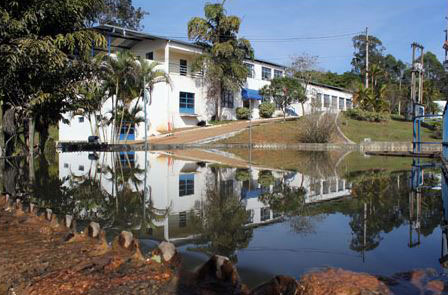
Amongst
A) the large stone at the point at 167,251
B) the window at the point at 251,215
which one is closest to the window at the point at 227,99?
the window at the point at 251,215

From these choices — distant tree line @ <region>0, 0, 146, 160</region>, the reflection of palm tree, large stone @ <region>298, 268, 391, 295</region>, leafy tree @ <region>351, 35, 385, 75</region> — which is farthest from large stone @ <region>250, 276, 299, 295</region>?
leafy tree @ <region>351, 35, 385, 75</region>

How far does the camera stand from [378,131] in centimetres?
3609

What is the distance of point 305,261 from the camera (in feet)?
12.8

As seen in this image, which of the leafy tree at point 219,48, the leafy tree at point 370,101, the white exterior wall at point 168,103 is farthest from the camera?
the leafy tree at point 370,101

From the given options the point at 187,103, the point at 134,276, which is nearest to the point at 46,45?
the point at 134,276

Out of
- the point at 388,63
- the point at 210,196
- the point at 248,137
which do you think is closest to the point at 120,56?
the point at 248,137

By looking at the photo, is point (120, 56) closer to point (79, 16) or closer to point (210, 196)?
point (79, 16)

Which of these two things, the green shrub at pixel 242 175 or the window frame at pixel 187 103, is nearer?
the green shrub at pixel 242 175

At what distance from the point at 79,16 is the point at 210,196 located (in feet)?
14.9

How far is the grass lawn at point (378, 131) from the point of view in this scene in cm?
3362

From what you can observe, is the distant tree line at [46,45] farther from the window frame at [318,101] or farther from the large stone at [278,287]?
the window frame at [318,101]

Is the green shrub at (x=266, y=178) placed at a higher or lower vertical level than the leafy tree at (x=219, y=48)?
lower

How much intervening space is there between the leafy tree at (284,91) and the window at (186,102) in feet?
30.0

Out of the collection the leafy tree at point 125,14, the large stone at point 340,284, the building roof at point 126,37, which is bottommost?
the large stone at point 340,284
